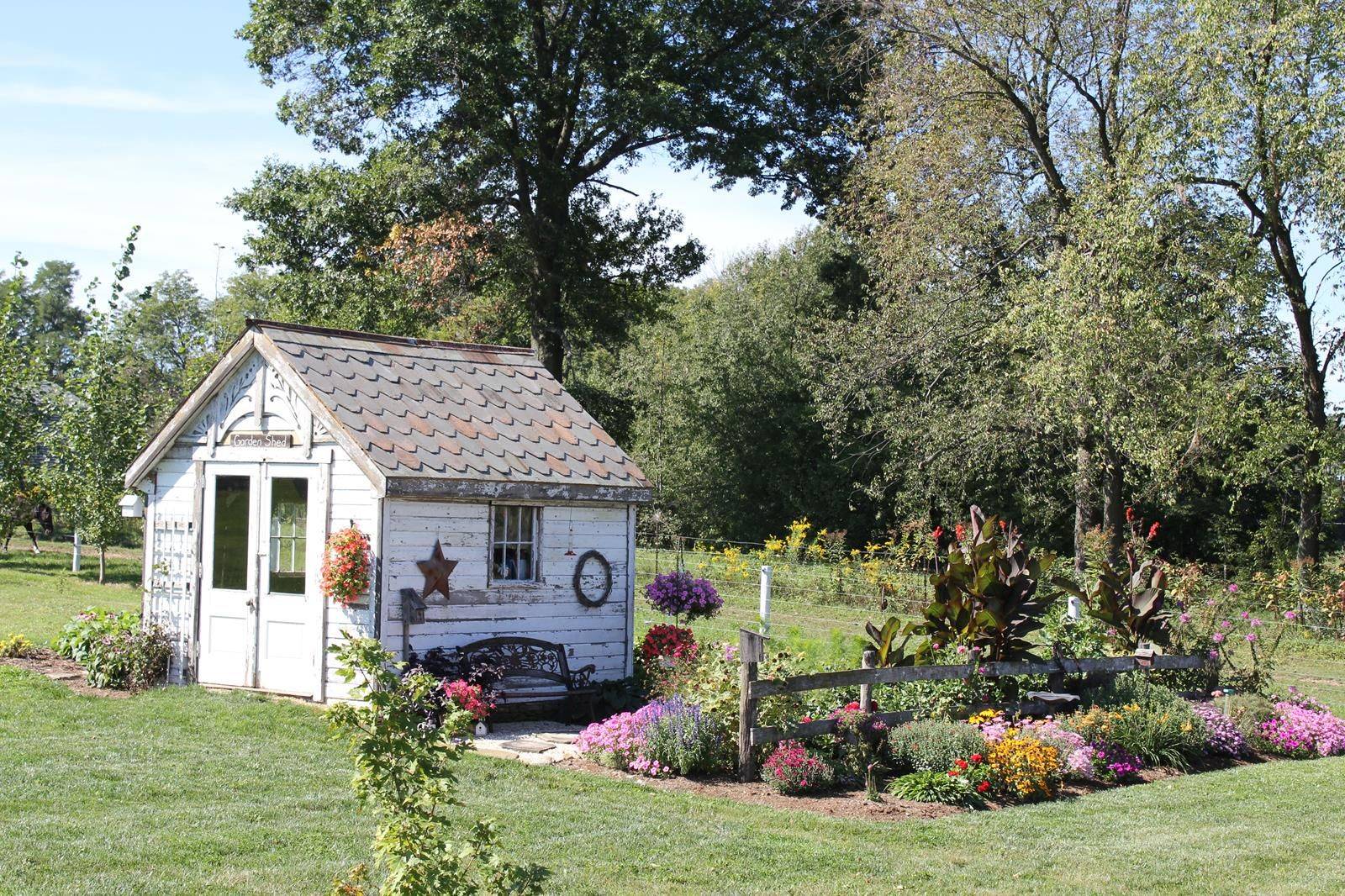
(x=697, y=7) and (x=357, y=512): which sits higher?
(x=697, y=7)

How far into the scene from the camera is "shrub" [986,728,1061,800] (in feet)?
31.3

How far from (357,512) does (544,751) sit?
9.63ft

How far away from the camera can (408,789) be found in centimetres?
497

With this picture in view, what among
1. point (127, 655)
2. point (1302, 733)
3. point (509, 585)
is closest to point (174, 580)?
point (127, 655)

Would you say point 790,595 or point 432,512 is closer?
point 432,512

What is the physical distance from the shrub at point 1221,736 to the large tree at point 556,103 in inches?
654

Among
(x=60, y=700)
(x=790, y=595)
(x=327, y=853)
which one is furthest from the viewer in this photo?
(x=790, y=595)

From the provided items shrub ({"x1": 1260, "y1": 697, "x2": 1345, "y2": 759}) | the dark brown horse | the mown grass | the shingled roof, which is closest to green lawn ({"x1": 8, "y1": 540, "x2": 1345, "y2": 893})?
the mown grass

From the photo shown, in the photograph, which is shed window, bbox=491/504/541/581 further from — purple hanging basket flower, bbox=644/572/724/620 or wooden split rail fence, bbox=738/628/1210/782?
wooden split rail fence, bbox=738/628/1210/782

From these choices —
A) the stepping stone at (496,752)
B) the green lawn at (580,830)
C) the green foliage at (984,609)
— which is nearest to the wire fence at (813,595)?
the green foliage at (984,609)

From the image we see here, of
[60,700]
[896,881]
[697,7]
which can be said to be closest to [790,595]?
[697,7]

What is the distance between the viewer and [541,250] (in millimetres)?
26312

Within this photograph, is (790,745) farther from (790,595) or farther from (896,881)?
(790,595)

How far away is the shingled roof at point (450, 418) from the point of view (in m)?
11.5
